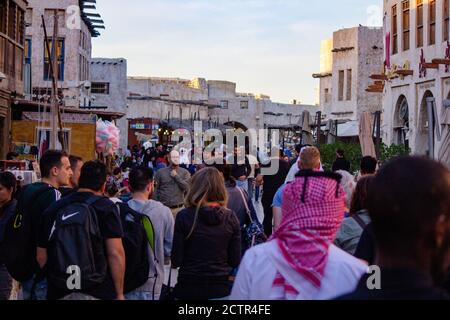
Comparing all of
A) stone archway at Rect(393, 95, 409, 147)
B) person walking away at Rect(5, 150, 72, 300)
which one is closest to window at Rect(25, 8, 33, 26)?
stone archway at Rect(393, 95, 409, 147)

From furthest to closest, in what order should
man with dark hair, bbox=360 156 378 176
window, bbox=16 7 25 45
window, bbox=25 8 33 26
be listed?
window, bbox=25 8 33 26, window, bbox=16 7 25 45, man with dark hair, bbox=360 156 378 176

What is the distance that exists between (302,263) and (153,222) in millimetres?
3708

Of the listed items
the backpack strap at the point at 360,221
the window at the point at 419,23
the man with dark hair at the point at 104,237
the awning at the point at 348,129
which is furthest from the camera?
the awning at the point at 348,129

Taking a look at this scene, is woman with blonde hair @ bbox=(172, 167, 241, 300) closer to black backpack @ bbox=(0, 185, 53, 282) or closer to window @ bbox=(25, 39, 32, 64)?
black backpack @ bbox=(0, 185, 53, 282)

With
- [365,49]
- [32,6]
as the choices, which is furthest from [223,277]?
[365,49]

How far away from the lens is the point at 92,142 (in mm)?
24047

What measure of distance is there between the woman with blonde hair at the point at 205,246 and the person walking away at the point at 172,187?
7115mm

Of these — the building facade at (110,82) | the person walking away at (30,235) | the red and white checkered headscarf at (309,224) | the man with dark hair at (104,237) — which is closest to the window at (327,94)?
the building facade at (110,82)

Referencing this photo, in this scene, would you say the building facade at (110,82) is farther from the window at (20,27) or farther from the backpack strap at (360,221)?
the backpack strap at (360,221)

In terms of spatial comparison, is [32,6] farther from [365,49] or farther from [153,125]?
[153,125]

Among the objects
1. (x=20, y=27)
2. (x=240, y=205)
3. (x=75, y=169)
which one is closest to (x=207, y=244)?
(x=75, y=169)

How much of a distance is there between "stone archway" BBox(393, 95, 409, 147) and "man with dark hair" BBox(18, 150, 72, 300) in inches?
1051

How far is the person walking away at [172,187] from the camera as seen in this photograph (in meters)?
14.0

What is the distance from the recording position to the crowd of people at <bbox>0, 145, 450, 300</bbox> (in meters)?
2.73
